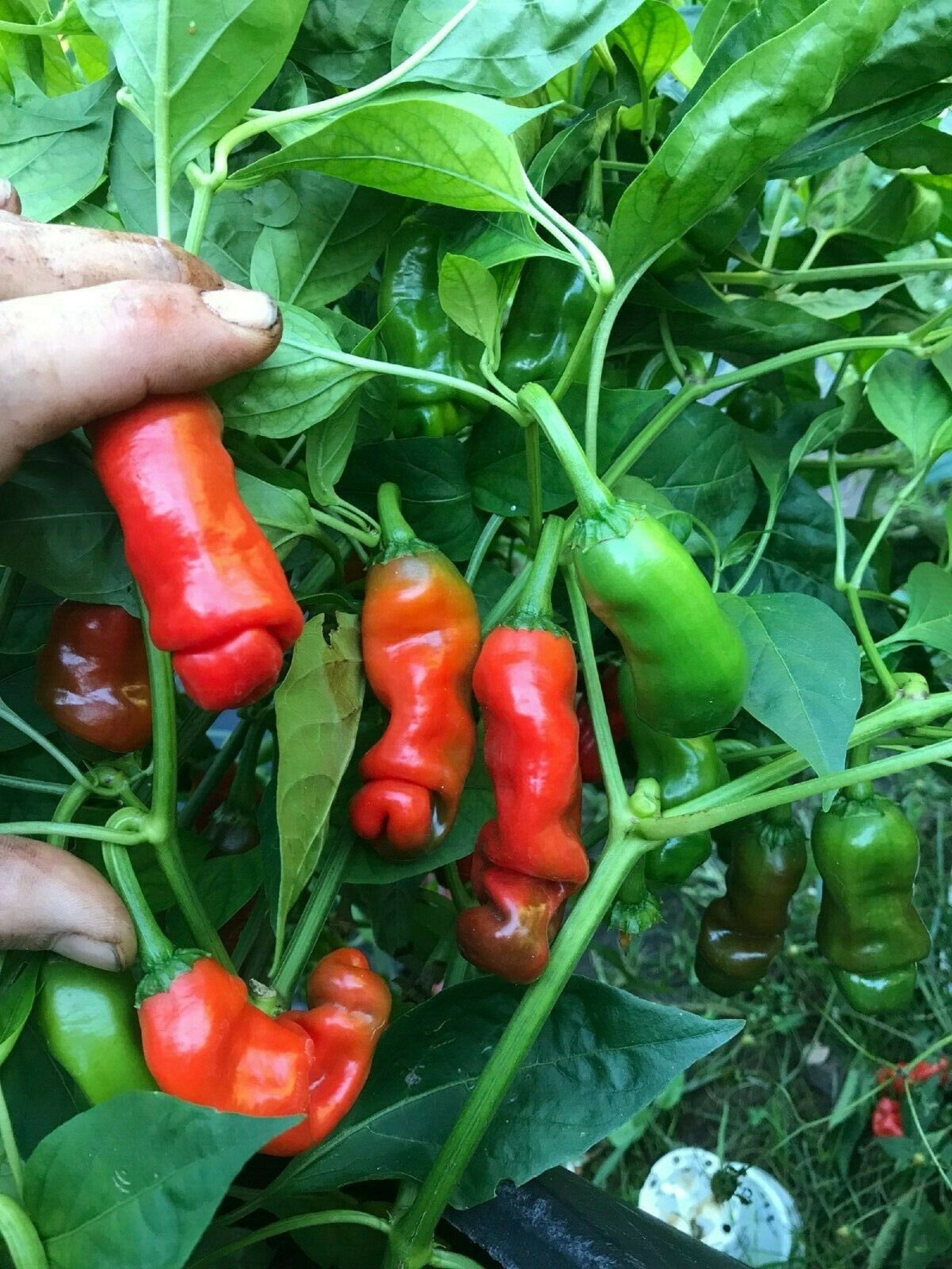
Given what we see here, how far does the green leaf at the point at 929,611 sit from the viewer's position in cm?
60

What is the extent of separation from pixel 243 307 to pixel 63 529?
0.15 m

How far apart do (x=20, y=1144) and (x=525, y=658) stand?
38cm

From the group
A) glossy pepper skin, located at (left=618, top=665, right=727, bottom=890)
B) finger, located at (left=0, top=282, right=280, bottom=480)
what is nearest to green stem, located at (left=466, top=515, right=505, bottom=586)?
glossy pepper skin, located at (left=618, top=665, right=727, bottom=890)

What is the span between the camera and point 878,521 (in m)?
0.80

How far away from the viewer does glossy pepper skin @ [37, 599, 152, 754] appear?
1.75 ft

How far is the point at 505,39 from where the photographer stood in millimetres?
510

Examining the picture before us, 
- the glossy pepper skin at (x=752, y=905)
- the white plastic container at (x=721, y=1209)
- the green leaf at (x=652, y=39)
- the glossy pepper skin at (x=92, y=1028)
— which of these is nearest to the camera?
the glossy pepper skin at (x=92, y=1028)

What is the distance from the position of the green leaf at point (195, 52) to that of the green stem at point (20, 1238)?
19.4 inches

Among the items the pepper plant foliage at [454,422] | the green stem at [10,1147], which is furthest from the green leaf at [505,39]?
the green stem at [10,1147]

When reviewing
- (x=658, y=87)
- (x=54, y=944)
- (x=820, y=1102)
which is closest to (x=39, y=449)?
(x=54, y=944)

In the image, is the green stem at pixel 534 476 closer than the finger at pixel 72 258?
No

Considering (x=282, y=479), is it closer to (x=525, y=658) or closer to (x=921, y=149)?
(x=525, y=658)

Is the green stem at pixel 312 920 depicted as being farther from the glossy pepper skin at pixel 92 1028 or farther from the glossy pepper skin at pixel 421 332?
the glossy pepper skin at pixel 421 332

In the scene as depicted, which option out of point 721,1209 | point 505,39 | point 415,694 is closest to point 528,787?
point 415,694
